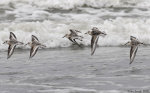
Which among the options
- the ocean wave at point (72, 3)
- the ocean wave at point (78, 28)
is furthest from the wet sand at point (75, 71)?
the ocean wave at point (72, 3)

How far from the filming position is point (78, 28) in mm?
18422

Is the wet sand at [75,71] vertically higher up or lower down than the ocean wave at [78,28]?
lower down

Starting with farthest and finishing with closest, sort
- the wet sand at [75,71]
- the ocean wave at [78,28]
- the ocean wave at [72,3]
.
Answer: the ocean wave at [72,3], the ocean wave at [78,28], the wet sand at [75,71]

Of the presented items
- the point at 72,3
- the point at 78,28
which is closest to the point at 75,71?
the point at 78,28

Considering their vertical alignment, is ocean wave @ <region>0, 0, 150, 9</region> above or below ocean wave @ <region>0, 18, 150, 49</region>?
above

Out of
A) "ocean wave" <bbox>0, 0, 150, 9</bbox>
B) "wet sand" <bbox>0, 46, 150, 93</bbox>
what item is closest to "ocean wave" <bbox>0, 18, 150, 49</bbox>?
"wet sand" <bbox>0, 46, 150, 93</bbox>

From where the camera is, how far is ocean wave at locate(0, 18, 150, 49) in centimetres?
1695

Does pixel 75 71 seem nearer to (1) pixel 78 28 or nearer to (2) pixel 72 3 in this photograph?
(1) pixel 78 28

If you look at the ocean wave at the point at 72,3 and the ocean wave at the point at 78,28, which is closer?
the ocean wave at the point at 78,28

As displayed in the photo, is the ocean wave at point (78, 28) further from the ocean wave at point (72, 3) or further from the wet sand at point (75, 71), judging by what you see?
the ocean wave at point (72, 3)

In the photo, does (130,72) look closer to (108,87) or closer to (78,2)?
(108,87)

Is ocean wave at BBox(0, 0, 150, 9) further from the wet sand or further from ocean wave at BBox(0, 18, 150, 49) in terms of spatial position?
the wet sand

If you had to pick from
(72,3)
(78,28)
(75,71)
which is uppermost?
(72,3)

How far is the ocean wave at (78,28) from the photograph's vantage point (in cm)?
1695
